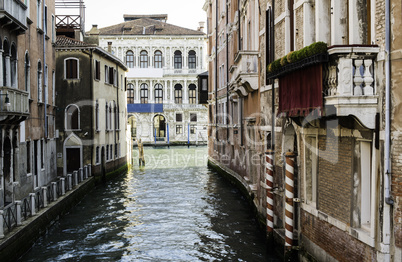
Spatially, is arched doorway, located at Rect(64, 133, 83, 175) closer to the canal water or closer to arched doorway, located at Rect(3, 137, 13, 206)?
the canal water

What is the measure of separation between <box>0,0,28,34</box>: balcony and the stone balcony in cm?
738

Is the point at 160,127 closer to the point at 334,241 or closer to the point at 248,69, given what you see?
the point at 248,69

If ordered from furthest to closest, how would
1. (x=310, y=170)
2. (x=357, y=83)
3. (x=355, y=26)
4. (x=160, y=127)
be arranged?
(x=160, y=127)
(x=310, y=170)
(x=355, y=26)
(x=357, y=83)

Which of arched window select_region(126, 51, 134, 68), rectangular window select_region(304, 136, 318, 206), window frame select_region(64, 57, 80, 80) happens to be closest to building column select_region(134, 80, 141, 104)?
arched window select_region(126, 51, 134, 68)

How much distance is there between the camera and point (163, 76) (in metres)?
49.3

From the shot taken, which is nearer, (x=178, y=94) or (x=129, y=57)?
(x=129, y=57)

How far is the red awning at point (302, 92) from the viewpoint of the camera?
615cm

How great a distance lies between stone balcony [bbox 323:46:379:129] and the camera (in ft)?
18.0

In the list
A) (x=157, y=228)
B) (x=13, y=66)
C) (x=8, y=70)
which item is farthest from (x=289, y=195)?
(x=13, y=66)

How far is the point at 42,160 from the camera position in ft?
49.9

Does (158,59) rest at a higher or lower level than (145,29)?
lower

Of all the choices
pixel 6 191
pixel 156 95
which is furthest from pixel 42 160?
pixel 156 95

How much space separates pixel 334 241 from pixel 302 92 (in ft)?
6.89

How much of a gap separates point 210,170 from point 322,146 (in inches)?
711
